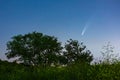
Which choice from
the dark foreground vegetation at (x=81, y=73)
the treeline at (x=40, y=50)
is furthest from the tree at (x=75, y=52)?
the dark foreground vegetation at (x=81, y=73)

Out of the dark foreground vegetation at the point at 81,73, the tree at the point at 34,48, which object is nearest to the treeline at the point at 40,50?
the tree at the point at 34,48

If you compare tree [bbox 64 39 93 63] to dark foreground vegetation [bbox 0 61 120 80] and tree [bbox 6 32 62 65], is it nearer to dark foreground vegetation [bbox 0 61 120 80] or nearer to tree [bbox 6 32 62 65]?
tree [bbox 6 32 62 65]

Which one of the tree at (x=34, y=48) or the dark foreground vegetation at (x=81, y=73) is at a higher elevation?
the tree at (x=34, y=48)

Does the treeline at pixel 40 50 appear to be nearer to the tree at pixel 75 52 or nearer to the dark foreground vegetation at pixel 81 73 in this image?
the tree at pixel 75 52

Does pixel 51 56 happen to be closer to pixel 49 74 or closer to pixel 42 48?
pixel 42 48

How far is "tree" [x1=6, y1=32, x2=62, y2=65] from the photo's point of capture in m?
74.3

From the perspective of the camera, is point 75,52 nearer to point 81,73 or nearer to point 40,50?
point 40,50

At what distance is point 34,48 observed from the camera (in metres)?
75.4

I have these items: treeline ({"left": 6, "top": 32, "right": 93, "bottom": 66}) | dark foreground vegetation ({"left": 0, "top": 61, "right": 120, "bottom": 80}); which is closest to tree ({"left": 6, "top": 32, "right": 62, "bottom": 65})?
treeline ({"left": 6, "top": 32, "right": 93, "bottom": 66})

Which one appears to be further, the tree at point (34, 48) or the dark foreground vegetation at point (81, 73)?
the tree at point (34, 48)

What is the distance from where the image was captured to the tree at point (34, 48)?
74287 millimetres

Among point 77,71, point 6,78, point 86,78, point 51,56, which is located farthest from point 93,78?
point 51,56

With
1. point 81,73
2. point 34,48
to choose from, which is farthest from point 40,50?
point 81,73

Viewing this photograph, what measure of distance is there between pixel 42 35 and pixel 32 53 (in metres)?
5.85
